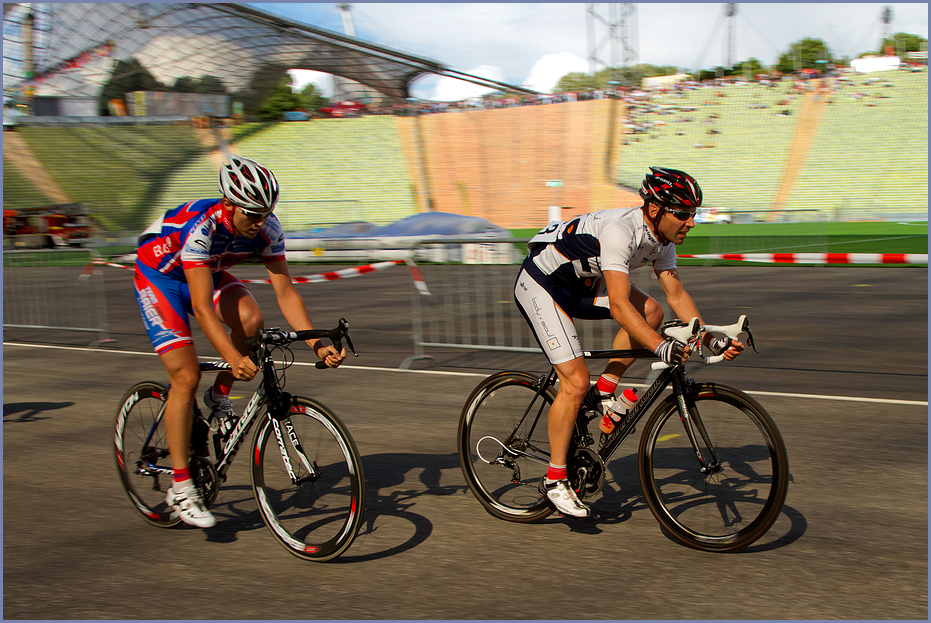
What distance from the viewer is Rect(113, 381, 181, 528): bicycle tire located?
464 cm

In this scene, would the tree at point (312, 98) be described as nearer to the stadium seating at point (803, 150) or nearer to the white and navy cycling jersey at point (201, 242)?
the stadium seating at point (803, 150)

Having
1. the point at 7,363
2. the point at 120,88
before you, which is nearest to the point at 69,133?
the point at 120,88

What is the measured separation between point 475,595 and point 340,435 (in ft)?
3.09

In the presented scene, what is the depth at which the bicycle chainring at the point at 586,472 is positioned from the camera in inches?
167

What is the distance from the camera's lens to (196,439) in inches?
176

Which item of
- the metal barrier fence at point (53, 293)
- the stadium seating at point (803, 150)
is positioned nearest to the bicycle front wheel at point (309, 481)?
the metal barrier fence at point (53, 293)

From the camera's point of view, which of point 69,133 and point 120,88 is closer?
point 69,133

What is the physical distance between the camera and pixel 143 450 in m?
4.73

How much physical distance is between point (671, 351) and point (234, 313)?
2396mm

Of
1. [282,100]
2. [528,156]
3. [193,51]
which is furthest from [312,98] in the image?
[528,156]

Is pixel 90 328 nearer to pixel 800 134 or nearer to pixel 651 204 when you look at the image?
pixel 651 204

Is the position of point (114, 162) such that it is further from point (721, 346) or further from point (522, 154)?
point (721, 346)

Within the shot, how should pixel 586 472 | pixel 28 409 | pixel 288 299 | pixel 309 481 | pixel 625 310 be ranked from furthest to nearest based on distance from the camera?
pixel 28 409, pixel 288 299, pixel 586 472, pixel 309 481, pixel 625 310

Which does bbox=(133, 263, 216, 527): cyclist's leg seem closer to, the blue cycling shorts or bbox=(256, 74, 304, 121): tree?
the blue cycling shorts
